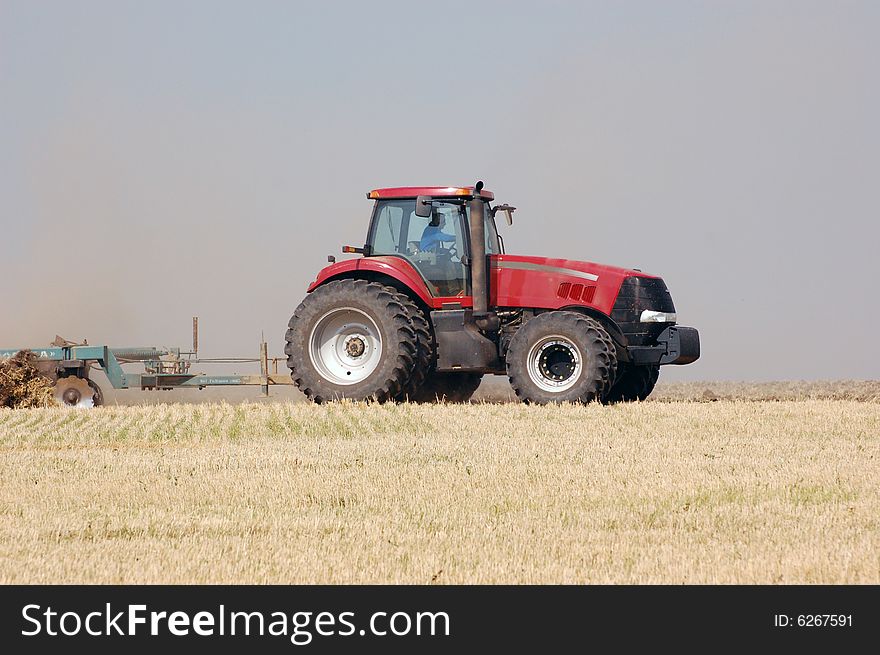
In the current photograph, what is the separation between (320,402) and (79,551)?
10.0 m

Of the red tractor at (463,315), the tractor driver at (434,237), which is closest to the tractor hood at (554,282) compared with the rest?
the red tractor at (463,315)

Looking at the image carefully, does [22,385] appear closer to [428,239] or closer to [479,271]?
[428,239]

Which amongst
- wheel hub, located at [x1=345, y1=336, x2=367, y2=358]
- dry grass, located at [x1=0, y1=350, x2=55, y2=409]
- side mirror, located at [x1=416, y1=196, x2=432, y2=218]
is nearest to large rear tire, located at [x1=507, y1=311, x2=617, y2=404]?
side mirror, located at [x1=416, y1=196, x2=432, y2=218]

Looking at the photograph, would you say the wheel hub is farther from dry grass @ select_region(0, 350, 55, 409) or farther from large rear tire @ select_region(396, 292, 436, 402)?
dry grass @ select_region(0, 350, 55, 409)

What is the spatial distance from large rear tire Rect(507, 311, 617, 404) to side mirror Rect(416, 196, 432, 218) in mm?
1972

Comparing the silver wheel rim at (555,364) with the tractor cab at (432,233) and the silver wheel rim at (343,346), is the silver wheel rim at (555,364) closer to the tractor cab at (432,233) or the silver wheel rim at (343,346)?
the tractor cab at (432,233)

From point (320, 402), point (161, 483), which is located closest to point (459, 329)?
point (320, 402)

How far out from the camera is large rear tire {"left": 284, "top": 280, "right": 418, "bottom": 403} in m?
16.3

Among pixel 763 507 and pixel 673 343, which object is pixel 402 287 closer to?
pixel 673 343

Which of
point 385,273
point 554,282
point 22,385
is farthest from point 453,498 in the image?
point 22,385

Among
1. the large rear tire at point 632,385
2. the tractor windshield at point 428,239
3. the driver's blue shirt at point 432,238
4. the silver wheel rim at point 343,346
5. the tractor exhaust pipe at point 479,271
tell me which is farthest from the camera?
→ the large rear tire at point 632,385

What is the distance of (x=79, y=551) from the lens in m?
7.06

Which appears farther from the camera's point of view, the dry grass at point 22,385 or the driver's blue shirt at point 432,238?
the dry grass at point 22,385

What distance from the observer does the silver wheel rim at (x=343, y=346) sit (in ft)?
55.6
